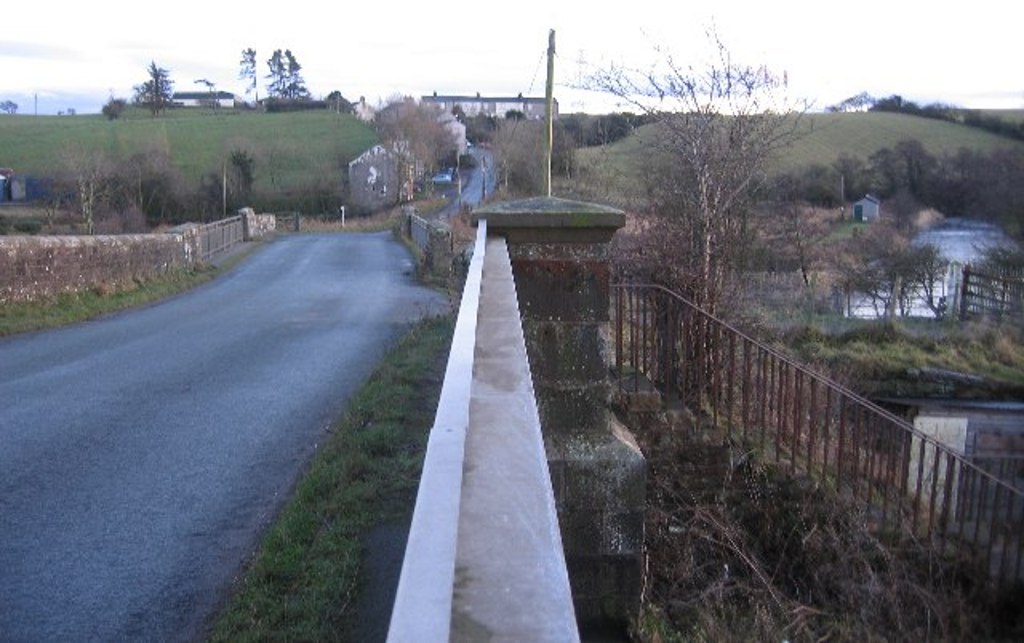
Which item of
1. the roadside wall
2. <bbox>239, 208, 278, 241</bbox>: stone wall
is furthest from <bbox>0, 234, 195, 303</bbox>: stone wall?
<bbox>239, 208, 278, 241</bbox>: stone wall

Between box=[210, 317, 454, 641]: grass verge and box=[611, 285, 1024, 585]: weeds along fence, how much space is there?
167 centimetres

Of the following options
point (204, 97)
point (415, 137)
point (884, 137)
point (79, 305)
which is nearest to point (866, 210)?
point (884, 137)

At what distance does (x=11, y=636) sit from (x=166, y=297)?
1560 cm

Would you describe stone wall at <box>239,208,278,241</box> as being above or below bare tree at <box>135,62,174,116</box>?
below

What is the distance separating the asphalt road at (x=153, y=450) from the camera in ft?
15.7

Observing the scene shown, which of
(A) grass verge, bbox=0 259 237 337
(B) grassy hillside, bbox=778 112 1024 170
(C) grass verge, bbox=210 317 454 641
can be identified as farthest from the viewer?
(B) grassy hillside, bbox=778 112 1024 170

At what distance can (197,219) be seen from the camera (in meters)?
51.4

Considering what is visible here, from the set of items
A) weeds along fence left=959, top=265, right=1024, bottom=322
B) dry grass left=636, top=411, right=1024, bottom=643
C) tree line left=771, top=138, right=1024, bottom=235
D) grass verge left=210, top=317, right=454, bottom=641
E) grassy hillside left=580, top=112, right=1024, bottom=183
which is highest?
grassy hillside left=580, top=112, right=1024, bottom=183

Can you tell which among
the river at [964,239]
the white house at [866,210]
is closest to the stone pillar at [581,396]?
the river at [964,239]

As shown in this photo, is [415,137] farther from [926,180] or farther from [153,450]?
[153,450]

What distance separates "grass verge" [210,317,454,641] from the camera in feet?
14.2

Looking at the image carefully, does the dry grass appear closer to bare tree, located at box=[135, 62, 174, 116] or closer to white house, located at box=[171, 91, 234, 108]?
bare tree, located at box=[135, 62, 174, 116]

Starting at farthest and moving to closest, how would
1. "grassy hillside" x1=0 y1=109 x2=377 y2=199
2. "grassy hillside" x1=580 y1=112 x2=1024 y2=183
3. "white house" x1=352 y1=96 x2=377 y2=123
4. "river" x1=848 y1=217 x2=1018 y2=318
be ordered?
"white house" x1=352 y1=96 x2=377 y2=123
"grassy hillside" x1=0 y1=109 x2=377 y2=199
"grassy hillside" x1=580 y1=112 x2=1024 y2=183
"river" x1=848 y1=217 x2=1018 y2=318

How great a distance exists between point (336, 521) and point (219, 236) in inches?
1011
